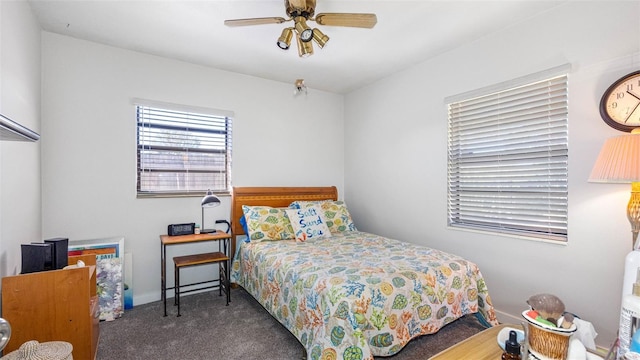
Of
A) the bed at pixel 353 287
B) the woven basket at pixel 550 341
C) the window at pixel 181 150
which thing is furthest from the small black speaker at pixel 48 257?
the woven basket at pixel 550 341

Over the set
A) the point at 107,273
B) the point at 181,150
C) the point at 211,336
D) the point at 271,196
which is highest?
the point at 181,150

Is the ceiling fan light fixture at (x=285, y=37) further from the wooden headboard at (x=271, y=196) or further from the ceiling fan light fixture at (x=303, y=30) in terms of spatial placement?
the wooden headboard at (x=271, y=196)

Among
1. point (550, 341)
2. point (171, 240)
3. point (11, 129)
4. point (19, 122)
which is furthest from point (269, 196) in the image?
point (550, 341)

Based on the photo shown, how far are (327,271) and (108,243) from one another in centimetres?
219

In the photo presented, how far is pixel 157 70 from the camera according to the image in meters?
3.07

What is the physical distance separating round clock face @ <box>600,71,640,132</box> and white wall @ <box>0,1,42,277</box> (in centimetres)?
377

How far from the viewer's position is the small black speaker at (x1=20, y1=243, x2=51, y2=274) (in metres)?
1.78

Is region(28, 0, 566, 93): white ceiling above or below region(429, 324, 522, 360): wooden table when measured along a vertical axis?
above

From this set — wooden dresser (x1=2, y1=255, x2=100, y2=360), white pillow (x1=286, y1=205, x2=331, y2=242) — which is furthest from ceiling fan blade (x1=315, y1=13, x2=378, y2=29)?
wooden dresser (x1=2, y1=255, x2=100, y2=360)

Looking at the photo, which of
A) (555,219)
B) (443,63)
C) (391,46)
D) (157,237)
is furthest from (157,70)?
(555,219)

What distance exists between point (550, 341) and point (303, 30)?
203cm

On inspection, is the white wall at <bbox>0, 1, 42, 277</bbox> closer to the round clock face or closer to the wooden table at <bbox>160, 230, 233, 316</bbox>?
the wooden table at <bbox>160, 230, 233, 316</bbox>

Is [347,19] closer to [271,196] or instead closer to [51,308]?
Result: [271,196]

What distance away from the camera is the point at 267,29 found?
2.53 m
